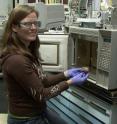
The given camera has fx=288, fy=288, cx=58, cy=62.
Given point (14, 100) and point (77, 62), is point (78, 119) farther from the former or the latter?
point (14, 100)

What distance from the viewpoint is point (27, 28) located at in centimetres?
155

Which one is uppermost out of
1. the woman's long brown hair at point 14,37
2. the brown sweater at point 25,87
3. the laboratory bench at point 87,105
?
the woman's long brown hair at point 14,37

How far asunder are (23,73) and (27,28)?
0.25m

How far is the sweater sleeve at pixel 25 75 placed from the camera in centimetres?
147

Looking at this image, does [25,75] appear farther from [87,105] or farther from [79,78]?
[87,105]

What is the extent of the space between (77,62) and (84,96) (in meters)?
0.26

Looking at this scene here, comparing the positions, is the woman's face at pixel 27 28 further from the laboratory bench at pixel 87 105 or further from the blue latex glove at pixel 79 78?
the laboratory bench at pixel 87 105

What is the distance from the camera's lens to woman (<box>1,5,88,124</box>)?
58.5 inches

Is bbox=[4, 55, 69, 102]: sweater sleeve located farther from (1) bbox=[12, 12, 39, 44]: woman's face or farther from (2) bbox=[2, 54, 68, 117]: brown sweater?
(1) bbox=[12, 12, 39, 44]: woman's face

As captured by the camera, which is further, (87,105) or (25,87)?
(87,105)

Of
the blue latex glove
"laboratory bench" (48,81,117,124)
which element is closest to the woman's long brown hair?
the blue latex glove

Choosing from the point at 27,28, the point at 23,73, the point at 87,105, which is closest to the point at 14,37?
the point at 27,28

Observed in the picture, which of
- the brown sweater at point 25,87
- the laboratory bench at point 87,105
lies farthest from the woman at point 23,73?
the laboratory bench at point 87,105

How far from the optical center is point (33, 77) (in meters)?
1.49
